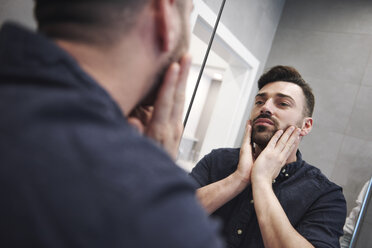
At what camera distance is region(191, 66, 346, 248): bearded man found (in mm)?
782

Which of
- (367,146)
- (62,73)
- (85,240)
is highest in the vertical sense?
(367,146)

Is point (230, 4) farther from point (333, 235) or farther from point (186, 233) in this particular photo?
point (186, 233)

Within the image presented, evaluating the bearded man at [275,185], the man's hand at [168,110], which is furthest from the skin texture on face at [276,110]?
the man's hand at [168,110]

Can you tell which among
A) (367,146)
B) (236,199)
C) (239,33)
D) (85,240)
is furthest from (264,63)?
(85,240)

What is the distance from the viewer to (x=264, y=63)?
1.67 metres

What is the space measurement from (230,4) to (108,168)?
1.17 m

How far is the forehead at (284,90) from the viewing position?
1.07 metres

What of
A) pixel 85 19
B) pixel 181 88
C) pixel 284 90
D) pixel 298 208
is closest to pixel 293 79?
pixel 284 90

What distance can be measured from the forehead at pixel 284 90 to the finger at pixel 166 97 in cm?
76

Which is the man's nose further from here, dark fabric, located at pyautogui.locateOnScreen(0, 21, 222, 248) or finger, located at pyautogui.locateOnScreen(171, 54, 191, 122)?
dark fabric, located at pyautogui.locateOnScreen(0, 21, 222, 248)

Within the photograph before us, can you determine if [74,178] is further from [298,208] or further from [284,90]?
[284,90]

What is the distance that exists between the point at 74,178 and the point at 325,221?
2.69ft

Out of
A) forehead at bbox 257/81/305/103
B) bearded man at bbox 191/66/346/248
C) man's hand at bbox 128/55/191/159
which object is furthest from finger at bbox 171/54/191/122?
forehead at bbox 257/81/305/103

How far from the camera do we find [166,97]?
15.5 inches
